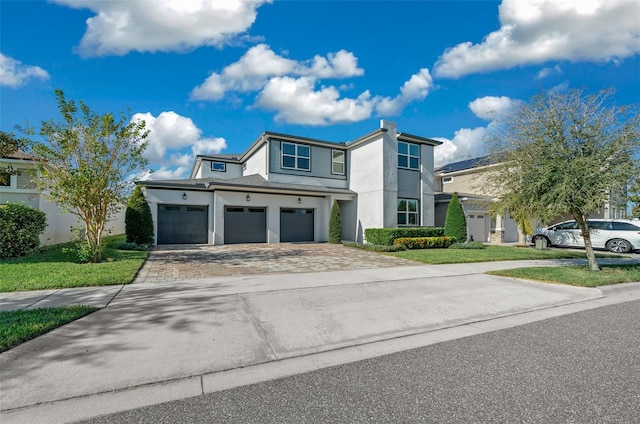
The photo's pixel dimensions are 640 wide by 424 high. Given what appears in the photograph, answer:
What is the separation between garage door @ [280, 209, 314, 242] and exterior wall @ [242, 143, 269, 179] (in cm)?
272

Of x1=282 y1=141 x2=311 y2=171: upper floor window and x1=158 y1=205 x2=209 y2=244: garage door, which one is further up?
x1=282 y1=141 x2=311 y2=171: upper floor window

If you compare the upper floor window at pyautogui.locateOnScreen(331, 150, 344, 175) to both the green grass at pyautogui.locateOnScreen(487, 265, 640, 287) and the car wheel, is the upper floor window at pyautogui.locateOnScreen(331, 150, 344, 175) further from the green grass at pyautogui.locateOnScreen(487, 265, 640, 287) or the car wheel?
the car wheel

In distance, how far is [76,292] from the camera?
6.10 m

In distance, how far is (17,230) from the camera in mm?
10453

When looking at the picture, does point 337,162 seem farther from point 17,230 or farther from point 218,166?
point 17,230

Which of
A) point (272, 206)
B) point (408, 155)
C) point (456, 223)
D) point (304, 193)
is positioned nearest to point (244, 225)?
point (272, 206)

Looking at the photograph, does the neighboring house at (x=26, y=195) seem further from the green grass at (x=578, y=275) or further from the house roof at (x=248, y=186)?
the green grass at (x=578, y=275)

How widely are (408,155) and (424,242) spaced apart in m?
6.20

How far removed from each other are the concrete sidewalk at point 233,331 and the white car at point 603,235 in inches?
449

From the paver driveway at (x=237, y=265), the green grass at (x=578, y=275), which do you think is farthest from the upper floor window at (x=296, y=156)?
the green grass at (x=578, y=275)

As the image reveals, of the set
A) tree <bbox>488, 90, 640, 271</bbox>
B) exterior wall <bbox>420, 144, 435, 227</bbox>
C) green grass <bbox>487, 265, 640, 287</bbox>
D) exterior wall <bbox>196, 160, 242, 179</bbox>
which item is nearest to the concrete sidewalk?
green grass <bbox>487, 265, 640, 287</bbox>

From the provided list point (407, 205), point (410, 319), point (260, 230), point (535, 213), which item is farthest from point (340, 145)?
point (410, 319)

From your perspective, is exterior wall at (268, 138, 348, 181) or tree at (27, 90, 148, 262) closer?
tree at (27, 90, 148, 262)

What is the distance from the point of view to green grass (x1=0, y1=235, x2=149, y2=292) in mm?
6562
